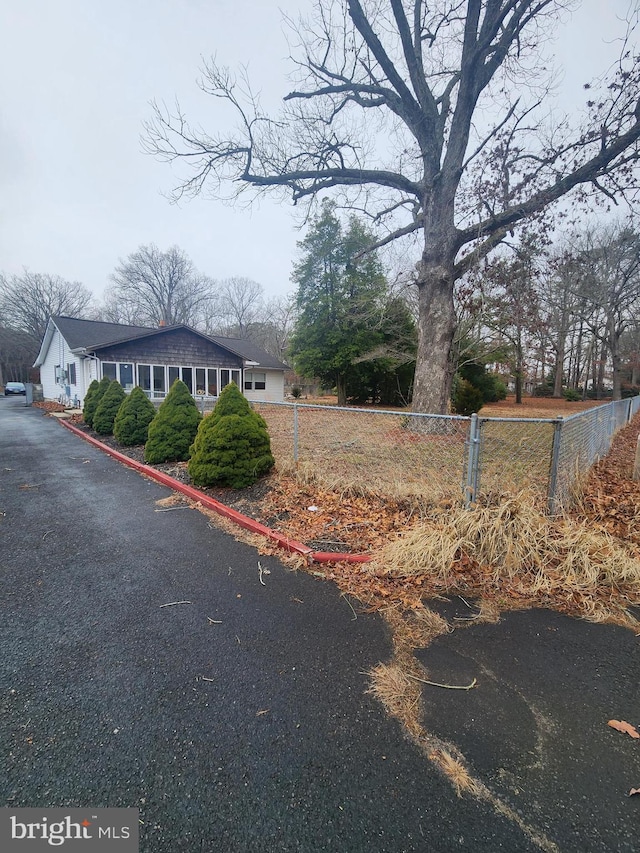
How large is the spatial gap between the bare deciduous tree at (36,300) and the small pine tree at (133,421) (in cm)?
3995

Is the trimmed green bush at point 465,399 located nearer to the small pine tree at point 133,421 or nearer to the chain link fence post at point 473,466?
the small pine tree at point 133,421

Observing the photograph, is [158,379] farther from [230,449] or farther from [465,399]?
[465,399]

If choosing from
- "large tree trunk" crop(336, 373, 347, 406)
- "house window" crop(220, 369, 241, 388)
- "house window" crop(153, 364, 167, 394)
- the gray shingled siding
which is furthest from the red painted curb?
"large tree trunk" crop(336, 373, 347, 406)

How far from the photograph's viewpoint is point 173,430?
7137mm

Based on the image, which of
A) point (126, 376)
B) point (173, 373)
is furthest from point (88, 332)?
point (173, 373)

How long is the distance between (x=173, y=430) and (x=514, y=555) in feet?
20.3

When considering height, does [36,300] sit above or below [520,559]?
above

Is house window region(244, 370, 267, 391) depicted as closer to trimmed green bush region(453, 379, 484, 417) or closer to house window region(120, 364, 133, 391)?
house window region(120, 364, 133, 391)

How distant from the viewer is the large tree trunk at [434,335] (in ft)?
27.6

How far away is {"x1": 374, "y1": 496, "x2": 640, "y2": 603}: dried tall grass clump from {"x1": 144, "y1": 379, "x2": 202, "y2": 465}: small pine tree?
5090mm

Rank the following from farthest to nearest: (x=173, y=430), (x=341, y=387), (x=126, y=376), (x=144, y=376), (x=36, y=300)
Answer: (x=36, y=300), (x=341, y=387), (x=144, y=376), (x=126, y=376), (x=173, y=430)

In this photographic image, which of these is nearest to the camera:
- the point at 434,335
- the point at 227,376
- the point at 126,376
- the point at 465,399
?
the point at 434,335

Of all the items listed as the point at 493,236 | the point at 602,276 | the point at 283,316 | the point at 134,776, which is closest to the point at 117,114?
the point at 493,236

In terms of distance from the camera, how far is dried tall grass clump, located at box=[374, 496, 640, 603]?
9.84ft
